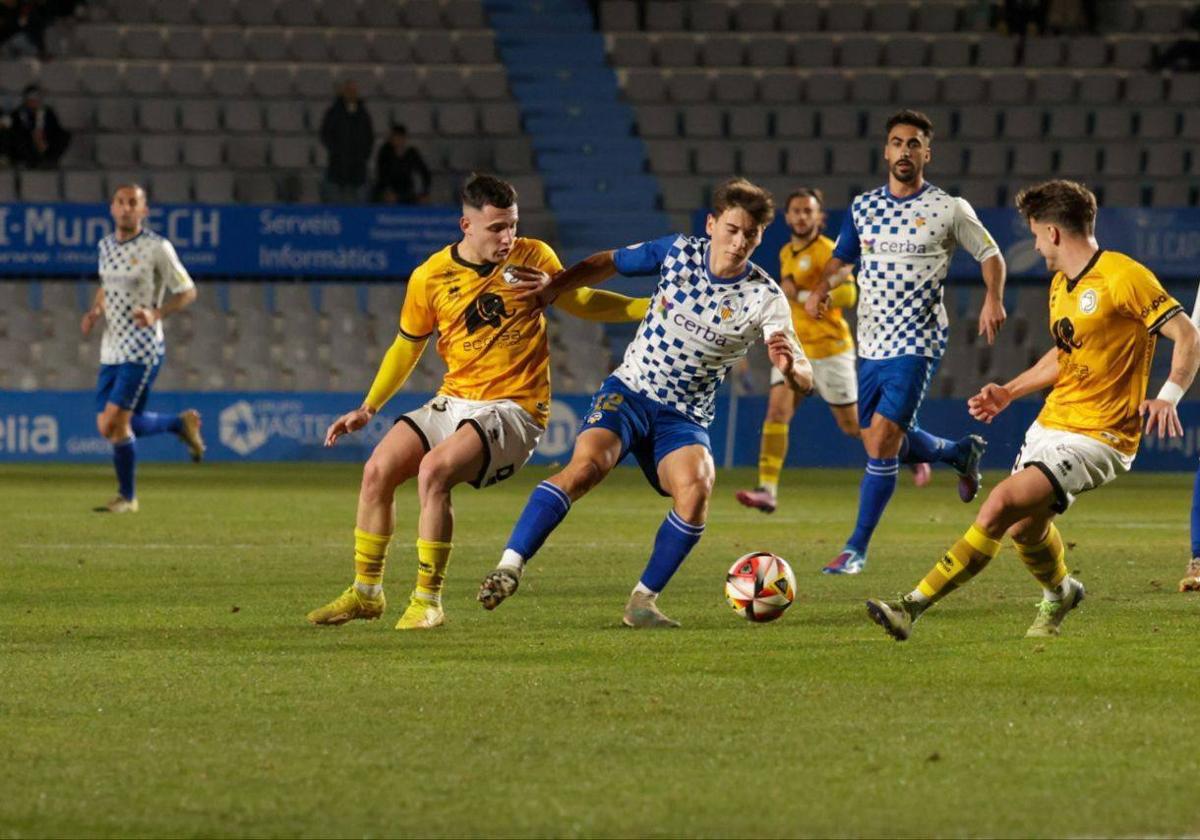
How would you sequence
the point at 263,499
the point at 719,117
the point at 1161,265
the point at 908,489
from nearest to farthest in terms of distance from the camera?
the point at 263,499 < the point at 908,489 < the point at 1161,265 < the point at 719,117

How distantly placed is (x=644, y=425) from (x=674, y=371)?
259 mm

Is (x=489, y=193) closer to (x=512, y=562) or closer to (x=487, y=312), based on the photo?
(x=487, y=312)

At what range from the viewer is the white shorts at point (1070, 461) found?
7.35 m

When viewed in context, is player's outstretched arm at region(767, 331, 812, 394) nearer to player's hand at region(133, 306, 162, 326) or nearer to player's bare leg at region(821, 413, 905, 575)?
player's bare leg at region(821, 413, 905, 575)

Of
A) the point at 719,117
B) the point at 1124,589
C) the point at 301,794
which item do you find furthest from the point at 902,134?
the point at 719,117

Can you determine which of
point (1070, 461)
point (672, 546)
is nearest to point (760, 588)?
point (672, 546)

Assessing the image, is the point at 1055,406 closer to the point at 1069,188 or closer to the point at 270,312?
the point at 1069,188

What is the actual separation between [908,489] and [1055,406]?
11.5 m

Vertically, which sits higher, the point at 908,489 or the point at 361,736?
the point at 361,736

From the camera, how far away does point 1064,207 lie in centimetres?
749

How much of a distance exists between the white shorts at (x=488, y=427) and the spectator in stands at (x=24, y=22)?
19.1m

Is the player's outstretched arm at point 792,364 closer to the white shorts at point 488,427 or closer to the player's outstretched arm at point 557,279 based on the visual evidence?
the player's outstretched arm at point 557,279

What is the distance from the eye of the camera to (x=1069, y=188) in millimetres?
7508

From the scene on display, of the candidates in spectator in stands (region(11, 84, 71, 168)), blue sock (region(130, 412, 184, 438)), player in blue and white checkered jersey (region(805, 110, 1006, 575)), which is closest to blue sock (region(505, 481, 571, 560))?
player in blue and white checkered jersey (region(805, 110, 1006, 575))
